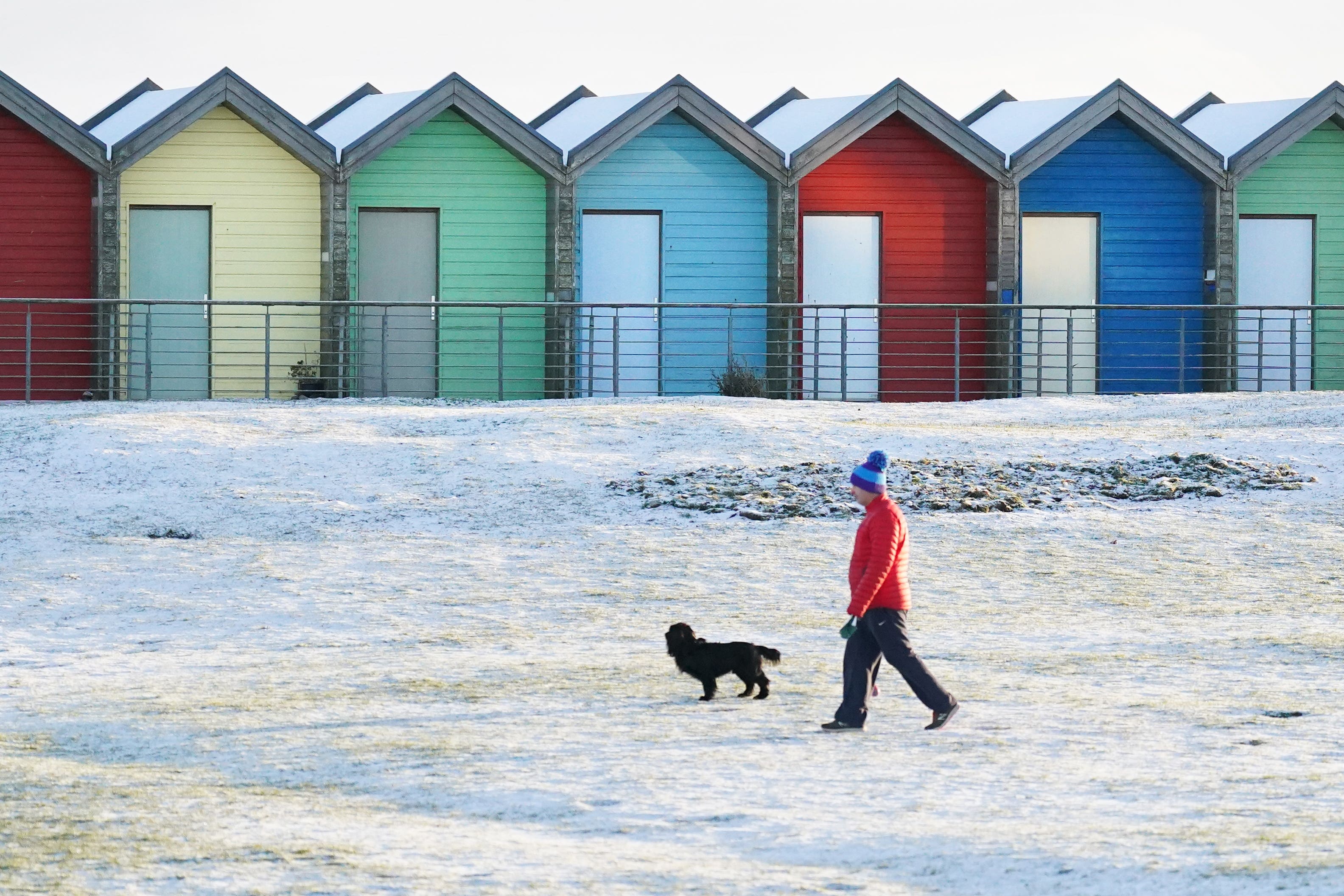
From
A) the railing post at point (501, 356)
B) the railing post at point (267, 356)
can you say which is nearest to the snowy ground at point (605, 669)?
the railing post at point (267, 356)

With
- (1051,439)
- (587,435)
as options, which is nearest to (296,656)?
(587,435)

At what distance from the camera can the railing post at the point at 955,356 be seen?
76.4 feet

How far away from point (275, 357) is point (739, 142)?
6327mm

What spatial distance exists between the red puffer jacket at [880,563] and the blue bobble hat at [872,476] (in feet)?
0.21

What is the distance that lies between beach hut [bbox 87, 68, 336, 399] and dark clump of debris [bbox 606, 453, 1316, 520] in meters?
9.23

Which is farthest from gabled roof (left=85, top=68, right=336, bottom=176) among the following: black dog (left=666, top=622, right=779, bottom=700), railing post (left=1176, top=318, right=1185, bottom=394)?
black dog (left=666, top=622, right=779, bottom=700)

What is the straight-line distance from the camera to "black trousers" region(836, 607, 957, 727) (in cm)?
779

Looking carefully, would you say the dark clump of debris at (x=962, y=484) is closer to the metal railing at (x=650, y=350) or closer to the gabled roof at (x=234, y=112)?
the metal railing at (x=650, y=350)

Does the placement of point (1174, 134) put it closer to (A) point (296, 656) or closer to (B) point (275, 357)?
(B) point (275, 357)

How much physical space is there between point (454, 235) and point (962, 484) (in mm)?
10605

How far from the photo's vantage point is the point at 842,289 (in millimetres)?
24922

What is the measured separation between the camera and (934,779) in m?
6.87

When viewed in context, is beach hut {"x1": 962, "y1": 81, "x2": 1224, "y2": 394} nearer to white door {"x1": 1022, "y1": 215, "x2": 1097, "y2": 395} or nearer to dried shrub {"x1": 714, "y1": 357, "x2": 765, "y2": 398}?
white door {"x1": 1022, "y1": 215, "x2": 1097, "y2": 395}

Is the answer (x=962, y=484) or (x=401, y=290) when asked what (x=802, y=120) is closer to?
(x=401, y=290)
